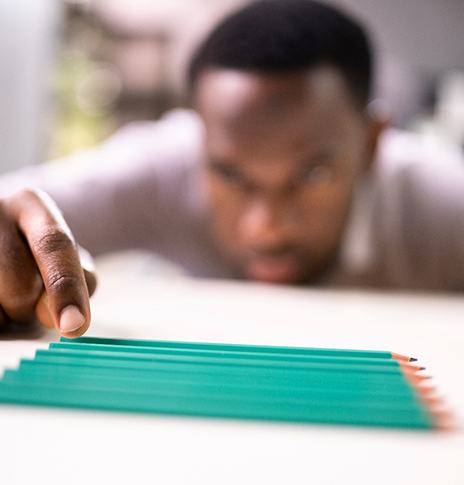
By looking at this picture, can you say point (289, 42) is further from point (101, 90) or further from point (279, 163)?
point (101, 90)

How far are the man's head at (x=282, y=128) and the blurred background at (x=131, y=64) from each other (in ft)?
0.36

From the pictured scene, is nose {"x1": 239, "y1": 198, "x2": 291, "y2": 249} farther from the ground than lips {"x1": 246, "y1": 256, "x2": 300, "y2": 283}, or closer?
A: farther from the ground

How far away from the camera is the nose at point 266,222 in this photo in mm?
797

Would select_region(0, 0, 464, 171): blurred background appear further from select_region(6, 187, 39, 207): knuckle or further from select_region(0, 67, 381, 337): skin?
select_region(6, 187, 39, 207): knuckle

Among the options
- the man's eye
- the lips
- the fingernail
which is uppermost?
the man's eye

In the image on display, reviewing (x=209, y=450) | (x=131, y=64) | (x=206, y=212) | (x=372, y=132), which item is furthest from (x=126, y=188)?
(x=131, y=64)

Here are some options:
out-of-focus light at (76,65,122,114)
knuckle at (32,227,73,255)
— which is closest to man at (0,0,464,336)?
knuckle at (32,227,73,255)

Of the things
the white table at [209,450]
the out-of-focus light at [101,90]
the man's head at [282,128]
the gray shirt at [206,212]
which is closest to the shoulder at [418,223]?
the gray shirt at [206,212]

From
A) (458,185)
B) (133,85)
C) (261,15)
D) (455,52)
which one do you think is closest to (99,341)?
(261,15)

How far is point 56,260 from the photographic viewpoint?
47cm

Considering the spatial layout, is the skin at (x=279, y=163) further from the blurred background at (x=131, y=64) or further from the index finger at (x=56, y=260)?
the index finger at (x=56, y=260)

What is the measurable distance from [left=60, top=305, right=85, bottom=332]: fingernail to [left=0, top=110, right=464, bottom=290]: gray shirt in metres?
0.58

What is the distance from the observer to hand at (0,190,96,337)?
445mm

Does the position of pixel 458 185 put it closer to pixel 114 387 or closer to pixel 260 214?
pixel 260 214
